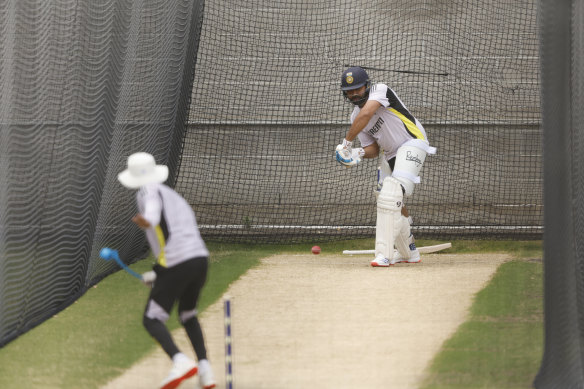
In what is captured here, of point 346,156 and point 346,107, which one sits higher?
point 346,107

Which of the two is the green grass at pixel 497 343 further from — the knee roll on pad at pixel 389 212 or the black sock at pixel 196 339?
the black sock at pixel 196 339

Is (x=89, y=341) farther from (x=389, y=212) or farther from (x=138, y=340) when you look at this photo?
(x=389, y=212)

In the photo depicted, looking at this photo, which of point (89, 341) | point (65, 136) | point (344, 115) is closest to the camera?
point (89, 341)

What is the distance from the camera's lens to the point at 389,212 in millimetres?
7336

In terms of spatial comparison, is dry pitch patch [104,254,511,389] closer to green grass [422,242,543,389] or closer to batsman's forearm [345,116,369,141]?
green grass [422,242,543,389]

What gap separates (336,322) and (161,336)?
1.79 metres

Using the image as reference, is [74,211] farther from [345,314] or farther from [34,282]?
[345,314]

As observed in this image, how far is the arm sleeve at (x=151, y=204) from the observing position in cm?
410

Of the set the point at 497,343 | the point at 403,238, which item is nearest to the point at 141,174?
the point at 497,343

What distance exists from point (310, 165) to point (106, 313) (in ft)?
14.6

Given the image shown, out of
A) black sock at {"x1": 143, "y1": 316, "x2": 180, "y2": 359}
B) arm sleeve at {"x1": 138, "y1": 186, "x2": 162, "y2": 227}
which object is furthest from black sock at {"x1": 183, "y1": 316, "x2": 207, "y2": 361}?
arm sleeve at {"x1": 138, "y1": 186, "x2": 162, "y2": 227}

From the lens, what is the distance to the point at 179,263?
4203 mm

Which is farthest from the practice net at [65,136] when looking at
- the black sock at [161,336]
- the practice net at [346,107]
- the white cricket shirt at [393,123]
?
the practice net at [346,107]

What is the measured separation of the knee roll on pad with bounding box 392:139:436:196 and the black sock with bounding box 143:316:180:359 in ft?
12.0
